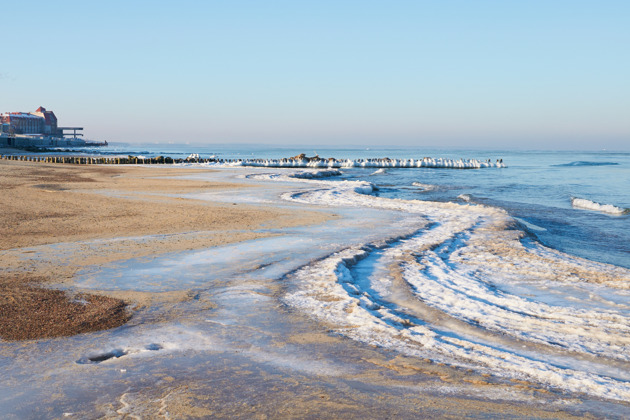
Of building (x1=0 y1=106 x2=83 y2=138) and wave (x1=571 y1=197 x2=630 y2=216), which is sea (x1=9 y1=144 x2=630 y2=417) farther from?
building (x1=0 y1=106 x2=83 y2=138)

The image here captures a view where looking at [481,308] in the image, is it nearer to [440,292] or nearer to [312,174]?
[440,292]

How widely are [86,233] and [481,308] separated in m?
9.10

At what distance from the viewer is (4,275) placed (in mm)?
7848

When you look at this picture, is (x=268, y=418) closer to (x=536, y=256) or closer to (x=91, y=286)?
(x=91, y=286)

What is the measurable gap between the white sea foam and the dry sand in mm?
2727

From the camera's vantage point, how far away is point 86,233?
11.9 meters

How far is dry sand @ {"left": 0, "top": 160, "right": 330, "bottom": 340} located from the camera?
19.7ft

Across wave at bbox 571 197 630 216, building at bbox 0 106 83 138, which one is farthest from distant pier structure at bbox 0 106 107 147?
wave at bbox 571 197 630 216

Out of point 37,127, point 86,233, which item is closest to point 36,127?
point 37,127

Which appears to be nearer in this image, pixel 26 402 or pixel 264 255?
pixel 26 402

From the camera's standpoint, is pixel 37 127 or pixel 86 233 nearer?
pixel 86 233

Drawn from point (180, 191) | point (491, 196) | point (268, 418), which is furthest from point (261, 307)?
point (491, 196)

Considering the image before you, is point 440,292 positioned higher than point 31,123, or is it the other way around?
point 31,123

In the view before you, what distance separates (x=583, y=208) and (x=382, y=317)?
19735 millimetres
